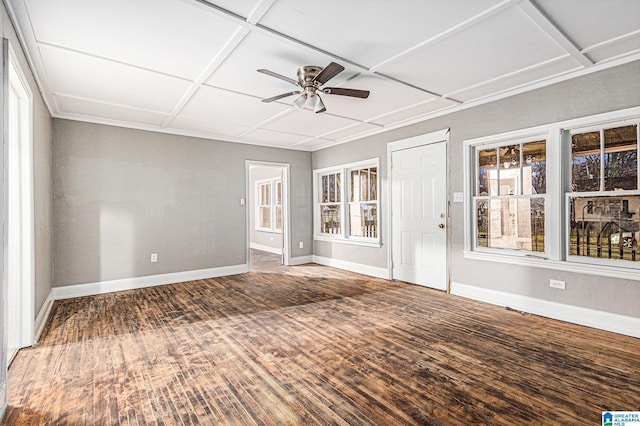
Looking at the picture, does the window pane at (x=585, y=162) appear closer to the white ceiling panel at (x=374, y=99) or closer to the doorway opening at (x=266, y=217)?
the white ceiling panel at (x=374, y=99)

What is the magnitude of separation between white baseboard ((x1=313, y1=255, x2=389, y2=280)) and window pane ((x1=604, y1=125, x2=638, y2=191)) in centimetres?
316

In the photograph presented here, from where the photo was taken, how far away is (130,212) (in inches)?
197

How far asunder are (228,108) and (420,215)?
10.4 feet

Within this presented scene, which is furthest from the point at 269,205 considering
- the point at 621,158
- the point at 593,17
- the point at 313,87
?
the point at 593,17

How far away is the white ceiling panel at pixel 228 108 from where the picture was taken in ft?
12.5

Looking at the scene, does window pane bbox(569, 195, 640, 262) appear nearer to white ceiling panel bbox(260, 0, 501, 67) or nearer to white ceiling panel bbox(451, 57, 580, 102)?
white ceiling panel bbox(451, 57, 580, 102)

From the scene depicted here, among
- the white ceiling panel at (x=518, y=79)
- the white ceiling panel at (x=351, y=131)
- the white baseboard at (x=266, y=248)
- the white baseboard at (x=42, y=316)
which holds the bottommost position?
the white baseboard at (x=42, y=316)

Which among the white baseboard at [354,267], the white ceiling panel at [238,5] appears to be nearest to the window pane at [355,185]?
the white baseboard at [354,267]

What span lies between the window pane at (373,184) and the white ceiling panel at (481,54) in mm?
2319

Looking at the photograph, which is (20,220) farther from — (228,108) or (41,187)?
(228,108)

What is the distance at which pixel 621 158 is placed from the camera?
3104mm

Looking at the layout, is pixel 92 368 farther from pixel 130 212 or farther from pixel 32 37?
pixel 130 212

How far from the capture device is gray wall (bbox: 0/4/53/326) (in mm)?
3135

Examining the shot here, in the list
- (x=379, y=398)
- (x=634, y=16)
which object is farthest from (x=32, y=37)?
(x=634, y=16)
